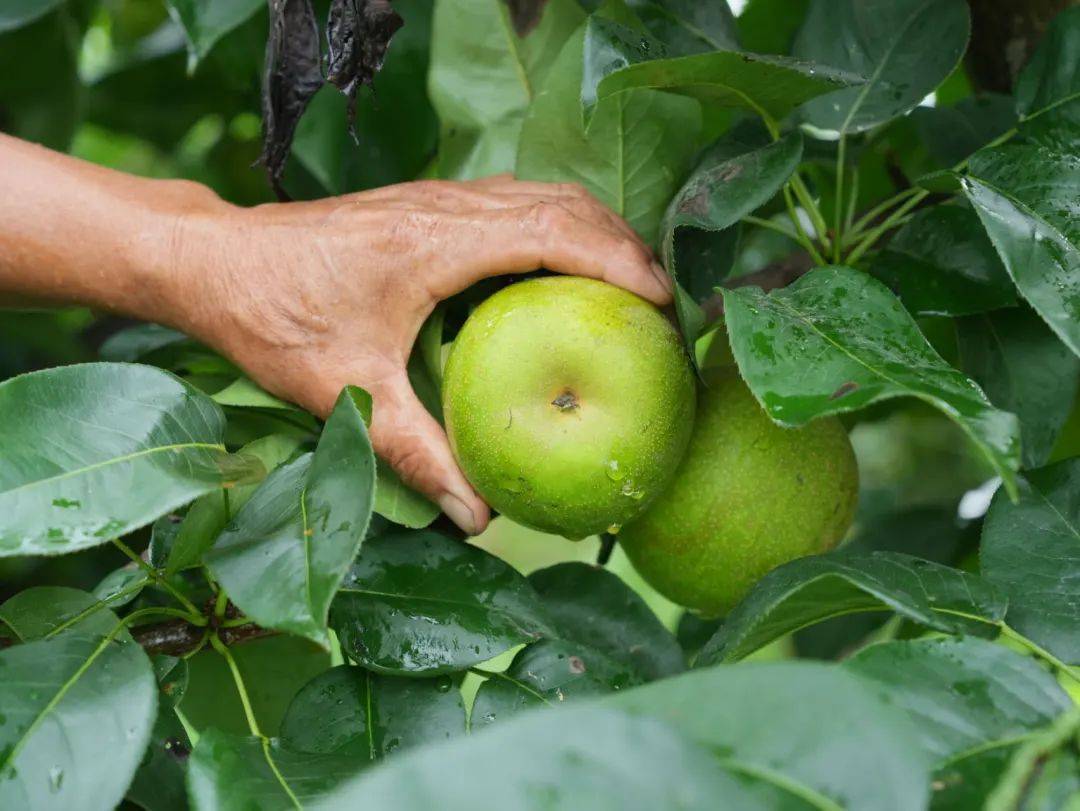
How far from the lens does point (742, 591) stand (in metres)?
0.99

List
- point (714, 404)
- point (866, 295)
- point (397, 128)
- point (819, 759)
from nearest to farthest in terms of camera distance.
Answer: point (819, 759)
point (866, 295)
point (714, 404)
point (397, 128)

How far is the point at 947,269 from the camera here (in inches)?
39.8

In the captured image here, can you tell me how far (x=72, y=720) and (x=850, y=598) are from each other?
0.50 m

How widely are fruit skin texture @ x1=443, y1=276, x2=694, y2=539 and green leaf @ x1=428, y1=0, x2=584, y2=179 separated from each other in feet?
0.98

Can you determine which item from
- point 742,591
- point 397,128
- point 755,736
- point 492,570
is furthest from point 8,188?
point 755,736

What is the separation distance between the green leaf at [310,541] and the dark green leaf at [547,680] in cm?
23

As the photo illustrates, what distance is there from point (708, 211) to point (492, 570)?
0.34m

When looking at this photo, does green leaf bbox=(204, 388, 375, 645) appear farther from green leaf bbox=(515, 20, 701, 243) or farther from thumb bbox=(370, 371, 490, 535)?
green leaf bbox=(515, 20, 701, 243)

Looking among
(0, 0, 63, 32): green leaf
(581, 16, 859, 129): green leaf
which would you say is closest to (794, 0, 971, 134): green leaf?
(581, 16, 859, 129): green leaf

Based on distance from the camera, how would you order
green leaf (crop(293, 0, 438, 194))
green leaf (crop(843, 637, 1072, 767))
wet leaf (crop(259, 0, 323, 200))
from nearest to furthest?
green leaf (crop(843, 637, 1072, 767)) < wet leaf (crop(259, 0, 323, 200)) < green leaf (crop(293, 0, 438, 194))

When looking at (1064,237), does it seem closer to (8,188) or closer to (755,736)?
(755,736)

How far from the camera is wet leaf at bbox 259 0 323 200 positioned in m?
0.98

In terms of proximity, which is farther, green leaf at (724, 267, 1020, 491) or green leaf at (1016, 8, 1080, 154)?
green leaf at (1016, 8, 1080, 154)

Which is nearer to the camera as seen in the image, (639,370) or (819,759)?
(819,759)
